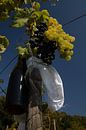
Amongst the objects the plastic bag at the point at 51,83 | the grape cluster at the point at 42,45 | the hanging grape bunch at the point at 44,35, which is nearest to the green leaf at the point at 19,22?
the hanging grape bunch at the point at 44,35

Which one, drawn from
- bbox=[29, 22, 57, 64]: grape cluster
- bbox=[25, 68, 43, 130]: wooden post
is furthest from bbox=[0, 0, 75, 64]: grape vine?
bbox=[25, 68, 43, 130]: wooden post

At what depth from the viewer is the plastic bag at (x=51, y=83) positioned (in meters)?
2.17

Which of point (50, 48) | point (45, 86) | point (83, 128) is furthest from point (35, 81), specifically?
point (83, 128)

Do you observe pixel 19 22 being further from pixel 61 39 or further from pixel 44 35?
pixel 61 39

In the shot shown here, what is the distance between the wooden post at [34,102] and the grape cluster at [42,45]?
13 centimetres

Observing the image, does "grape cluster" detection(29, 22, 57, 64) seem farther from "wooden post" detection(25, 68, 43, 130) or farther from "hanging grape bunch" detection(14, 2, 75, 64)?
"wooden post" detection(25, 68, 43, 130)

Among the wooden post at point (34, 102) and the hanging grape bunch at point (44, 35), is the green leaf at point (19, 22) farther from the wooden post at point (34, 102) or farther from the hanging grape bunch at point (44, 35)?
the wooden post at point (34, 102)

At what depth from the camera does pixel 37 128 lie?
191 centimetres

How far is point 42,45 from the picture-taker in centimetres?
225

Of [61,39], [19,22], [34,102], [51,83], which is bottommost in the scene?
[34,102]

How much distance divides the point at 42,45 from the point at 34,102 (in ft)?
1.38

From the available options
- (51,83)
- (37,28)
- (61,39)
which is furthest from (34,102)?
Result: (37,28)

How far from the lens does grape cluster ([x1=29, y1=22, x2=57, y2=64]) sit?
223cm

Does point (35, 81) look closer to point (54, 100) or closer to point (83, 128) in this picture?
point (54, 100)
